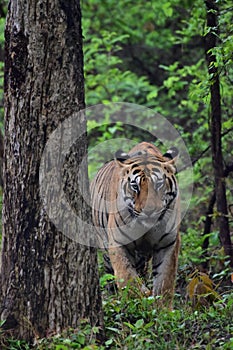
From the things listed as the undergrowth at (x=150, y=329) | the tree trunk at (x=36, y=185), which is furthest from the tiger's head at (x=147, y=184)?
the tree trunk at (x=36, y=185)

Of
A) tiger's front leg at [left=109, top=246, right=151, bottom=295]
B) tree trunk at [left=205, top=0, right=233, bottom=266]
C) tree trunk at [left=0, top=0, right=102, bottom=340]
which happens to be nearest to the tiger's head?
tiger's front leg at [left=109, top=246, right=151, bottom=295]

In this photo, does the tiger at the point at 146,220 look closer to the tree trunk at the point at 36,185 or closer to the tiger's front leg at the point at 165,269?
the tiger's front leg at the point at 165,269

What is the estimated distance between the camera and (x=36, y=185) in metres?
4.83

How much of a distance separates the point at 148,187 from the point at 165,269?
2.60ft

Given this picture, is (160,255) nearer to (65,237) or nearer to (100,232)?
(100,232)

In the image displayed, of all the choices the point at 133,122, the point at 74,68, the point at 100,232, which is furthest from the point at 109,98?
the point at 74,68

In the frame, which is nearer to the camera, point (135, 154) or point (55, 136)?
point (55, 136)

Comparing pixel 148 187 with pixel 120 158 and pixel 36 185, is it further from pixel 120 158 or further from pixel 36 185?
pixel 36 185

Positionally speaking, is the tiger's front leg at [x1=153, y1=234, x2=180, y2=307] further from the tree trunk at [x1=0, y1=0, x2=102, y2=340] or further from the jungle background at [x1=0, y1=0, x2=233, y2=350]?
the tree trunk at [x1=0, y1=0, x2=102, y2=340]

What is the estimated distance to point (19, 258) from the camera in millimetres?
4801

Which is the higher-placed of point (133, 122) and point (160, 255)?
point (133, 122)

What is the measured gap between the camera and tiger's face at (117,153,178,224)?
6.63m

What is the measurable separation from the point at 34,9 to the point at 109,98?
1000 cm

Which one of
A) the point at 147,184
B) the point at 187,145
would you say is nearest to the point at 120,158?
the point at 147,184
